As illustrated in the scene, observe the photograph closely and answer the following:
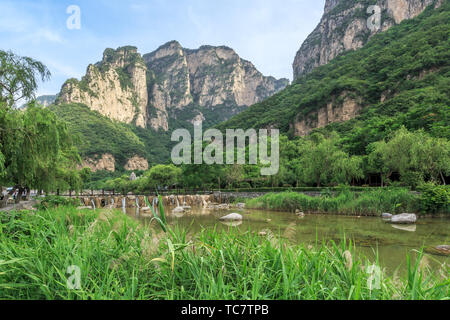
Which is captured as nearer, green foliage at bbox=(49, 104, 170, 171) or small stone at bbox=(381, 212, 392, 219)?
small stone at bbox=(381, 212, 392, 219)

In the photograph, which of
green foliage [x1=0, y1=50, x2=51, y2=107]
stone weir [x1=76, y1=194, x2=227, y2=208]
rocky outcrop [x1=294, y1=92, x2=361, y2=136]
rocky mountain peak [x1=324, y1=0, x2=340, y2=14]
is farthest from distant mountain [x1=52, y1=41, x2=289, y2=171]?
rocky mountain peak [x1=324, y1=0, x2=340, y2=14]

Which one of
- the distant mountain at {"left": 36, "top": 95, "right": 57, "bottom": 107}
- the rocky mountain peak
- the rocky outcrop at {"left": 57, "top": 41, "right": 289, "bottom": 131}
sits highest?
the rocky mountain peak

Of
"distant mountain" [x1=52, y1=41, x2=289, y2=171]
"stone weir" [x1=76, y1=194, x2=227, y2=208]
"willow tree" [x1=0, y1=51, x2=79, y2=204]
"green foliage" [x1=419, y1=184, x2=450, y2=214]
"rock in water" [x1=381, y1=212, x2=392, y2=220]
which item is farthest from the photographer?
"distant mountain" [x1=52, y1=41, x2=289, y2=171]

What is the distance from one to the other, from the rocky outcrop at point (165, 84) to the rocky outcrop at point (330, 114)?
280 ft

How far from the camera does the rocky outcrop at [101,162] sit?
87.1m

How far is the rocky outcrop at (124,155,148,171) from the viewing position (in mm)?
98125

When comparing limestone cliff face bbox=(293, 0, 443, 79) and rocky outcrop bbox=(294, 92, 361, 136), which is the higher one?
limestone cliff face bbox=(293, 0, 443, 79)

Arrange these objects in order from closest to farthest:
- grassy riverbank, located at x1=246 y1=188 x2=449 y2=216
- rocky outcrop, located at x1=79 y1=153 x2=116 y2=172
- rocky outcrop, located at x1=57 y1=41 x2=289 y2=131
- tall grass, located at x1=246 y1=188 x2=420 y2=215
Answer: grassy riverbank, located at x1=246 y1=188 x2=449 y2=216 → tall grass, located at x1=246 y1=188 x2=420 y2=215 → rocky outcrop, located at x1=79 y1=153 x2=116 y2=172 → rocky outcrop, located at x1=57 y1=41 x2=289 y2=131

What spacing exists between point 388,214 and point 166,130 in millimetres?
134389

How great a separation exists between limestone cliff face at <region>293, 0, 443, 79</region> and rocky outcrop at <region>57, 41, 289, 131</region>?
205 ft

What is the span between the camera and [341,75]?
69.0 meters

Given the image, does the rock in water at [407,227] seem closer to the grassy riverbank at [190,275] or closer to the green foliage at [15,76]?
the grassy riverbank at [190,275]

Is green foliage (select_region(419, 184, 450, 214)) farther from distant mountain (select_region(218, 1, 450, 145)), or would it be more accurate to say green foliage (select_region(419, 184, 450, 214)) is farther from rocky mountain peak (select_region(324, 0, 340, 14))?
rocky mountain peak (select_region(324, 0, 340, 14))

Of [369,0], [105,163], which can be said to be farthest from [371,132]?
[369,0]
